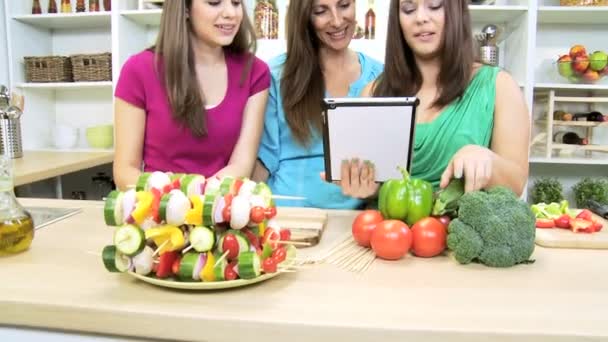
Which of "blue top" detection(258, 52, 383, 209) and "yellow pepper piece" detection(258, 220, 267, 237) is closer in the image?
"yellow pepper piece" detection(258, 220, 267, 237)

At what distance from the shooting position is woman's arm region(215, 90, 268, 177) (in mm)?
1631

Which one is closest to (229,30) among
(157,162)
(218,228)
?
(157,162)

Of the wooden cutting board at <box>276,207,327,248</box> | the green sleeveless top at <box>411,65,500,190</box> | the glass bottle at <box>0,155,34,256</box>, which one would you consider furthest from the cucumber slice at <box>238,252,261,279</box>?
the green sleeveless top at <box>411,65,500,190</box>

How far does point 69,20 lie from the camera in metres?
3.11

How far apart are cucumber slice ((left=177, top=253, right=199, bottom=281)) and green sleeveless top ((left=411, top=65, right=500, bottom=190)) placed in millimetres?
800

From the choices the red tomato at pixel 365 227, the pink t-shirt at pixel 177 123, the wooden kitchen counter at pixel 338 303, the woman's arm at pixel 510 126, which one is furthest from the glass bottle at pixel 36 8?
the red tomato at pixel 365 227

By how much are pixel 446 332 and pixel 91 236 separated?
73 cm

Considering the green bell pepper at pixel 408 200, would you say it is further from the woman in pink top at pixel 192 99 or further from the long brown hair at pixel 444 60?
the woman in pink top at pixel 192 99

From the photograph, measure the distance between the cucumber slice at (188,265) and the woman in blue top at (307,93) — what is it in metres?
0.82

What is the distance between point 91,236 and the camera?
1.04 meters

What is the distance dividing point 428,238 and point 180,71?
987mm

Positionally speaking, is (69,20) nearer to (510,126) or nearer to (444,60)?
(444,60)

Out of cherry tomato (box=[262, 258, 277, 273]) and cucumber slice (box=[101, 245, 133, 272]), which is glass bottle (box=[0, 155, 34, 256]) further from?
cherry tomato (box=[262, 258, 277, 273])

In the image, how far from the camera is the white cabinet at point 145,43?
2631mm
